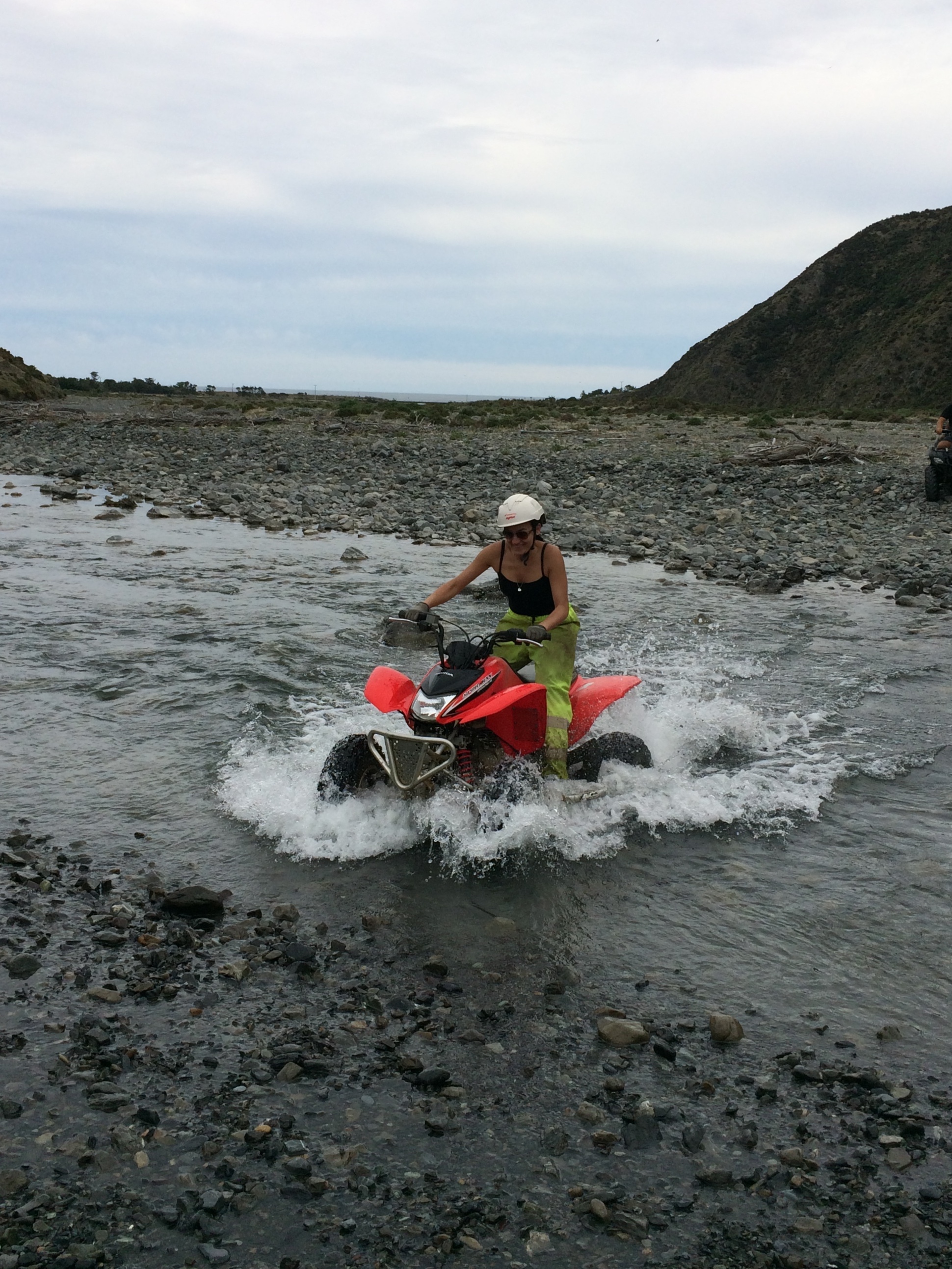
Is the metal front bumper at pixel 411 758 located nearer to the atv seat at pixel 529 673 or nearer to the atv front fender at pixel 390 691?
the atv front fender at pixel 390 691

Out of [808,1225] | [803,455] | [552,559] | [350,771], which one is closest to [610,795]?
[552,559]

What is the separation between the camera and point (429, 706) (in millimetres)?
7375

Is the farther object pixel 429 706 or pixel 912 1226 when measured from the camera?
pixel 429 706

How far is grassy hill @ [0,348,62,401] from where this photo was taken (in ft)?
190

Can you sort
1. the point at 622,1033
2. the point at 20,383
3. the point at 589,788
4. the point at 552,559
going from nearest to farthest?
1. the point at 622,1033
2. the point at 589,788
3. the point at 552,559
4. the point at 20,383

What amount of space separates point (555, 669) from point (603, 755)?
2.72 ft

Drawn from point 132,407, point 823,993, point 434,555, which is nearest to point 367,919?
point 823,993

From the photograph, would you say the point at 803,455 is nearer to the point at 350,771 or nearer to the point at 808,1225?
the point at 350,771

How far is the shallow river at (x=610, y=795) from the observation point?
627cm

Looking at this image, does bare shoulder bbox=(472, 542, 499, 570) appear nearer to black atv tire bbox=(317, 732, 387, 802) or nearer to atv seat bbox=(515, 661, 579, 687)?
atv seat bbox=(515, 661, 579, 687)

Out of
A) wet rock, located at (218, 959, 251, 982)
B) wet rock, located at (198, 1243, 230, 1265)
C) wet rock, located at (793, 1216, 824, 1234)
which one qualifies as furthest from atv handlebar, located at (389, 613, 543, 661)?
wet rock, located at (198, 1243, 230, 1265)

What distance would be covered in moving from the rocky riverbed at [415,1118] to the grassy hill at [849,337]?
85438mm

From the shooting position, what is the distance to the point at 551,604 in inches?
336

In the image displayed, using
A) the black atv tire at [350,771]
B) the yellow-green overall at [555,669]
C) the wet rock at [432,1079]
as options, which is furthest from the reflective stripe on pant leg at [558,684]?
the wet rock at [432,1079]
